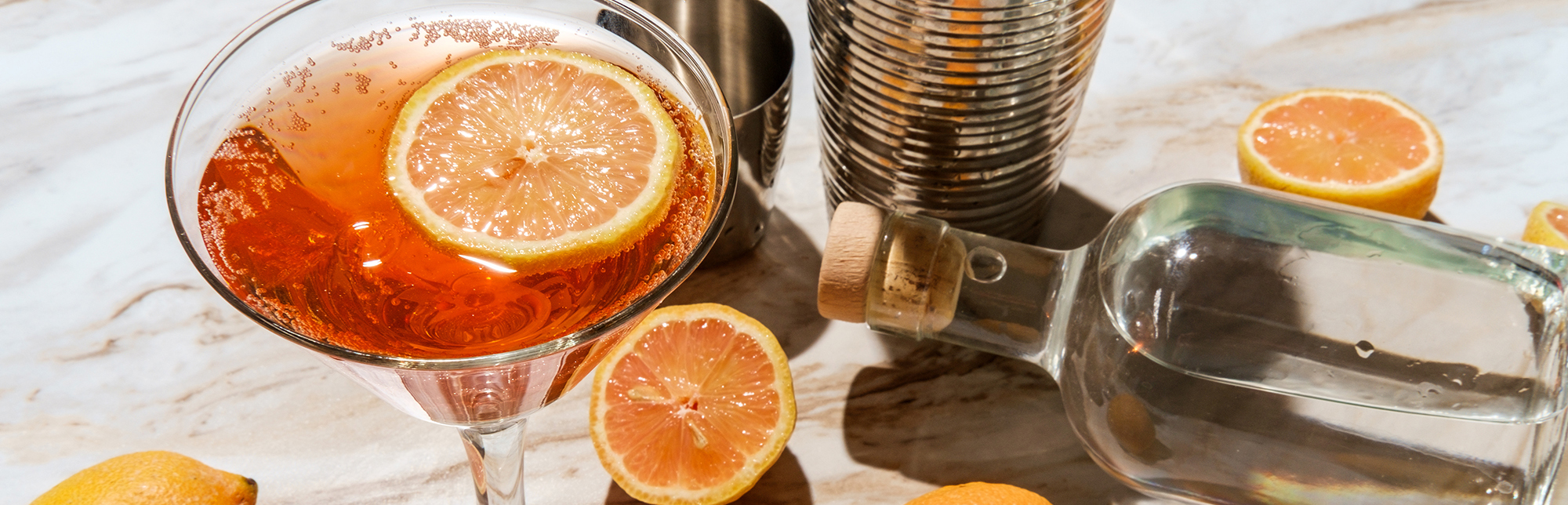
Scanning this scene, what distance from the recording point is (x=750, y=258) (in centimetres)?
115

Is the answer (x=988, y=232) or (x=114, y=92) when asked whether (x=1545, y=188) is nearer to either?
(x=988, y=232)

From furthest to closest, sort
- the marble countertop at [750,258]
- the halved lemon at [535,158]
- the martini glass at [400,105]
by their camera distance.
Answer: the marble countertop at [750,258], the halved lemon at [535,158], the martini glass at [400,105]

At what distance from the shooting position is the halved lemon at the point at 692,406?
913 mm

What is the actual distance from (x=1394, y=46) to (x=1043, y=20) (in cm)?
74

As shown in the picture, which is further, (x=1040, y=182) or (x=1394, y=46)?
(x=1394, y=46)

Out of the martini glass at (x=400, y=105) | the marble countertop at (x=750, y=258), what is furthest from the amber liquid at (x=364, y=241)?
the marble countertop at (x=750, y=258)

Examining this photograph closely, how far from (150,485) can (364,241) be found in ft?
0.86

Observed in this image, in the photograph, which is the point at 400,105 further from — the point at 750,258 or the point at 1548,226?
the point at 1548,226

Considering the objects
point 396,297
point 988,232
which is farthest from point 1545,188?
point 396,297

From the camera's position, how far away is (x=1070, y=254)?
909mm

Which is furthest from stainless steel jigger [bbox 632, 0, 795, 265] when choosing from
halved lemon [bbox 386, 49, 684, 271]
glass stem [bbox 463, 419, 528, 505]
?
glass stem [bbox 463, 419, 528, 505]

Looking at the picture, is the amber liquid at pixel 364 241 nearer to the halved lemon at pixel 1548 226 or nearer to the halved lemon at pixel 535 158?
the halved lemon at pixel 535 158

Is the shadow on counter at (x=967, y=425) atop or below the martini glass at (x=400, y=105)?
below

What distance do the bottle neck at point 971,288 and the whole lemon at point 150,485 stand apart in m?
0.55
